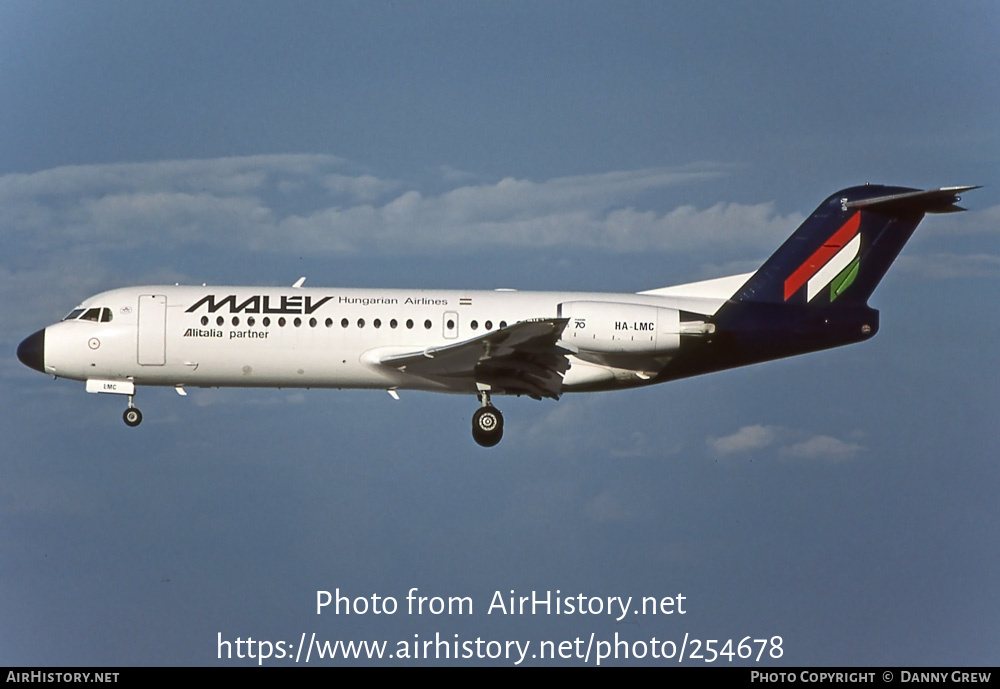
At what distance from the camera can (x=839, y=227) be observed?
107 ft

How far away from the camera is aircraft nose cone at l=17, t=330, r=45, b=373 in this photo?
31969 mm

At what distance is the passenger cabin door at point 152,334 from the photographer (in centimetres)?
3145

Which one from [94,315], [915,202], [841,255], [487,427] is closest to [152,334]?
[94,315]

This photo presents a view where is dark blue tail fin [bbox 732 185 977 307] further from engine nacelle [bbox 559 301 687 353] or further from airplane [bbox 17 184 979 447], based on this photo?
engine nacelle [bbox 559 301 687 353]

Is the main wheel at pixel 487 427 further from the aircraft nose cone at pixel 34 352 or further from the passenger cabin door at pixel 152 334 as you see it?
the aircraft nose cone at pixel 34 352

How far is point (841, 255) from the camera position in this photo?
32.4 meters

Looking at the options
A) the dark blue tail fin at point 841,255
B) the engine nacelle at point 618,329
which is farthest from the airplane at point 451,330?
the engine nacelle at point 618,329

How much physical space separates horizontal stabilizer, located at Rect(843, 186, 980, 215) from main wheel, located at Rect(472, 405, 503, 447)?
29.6 feet

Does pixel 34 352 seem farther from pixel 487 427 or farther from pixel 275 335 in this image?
pixel 487 427

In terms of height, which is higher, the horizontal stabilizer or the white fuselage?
the horizontal stabilizer

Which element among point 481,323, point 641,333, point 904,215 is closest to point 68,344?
point 481,323

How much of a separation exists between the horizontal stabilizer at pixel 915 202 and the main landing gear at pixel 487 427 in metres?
9.02

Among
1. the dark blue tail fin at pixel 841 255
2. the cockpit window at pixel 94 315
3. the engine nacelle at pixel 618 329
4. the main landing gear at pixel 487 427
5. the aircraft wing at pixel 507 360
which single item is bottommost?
the main landing gear at pixel 487 427

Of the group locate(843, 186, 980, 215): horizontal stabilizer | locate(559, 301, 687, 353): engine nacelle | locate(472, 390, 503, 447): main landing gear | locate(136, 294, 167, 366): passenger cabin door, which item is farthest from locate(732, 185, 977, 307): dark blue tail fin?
locate(136, 294, 167, 366): passenger cabin door
